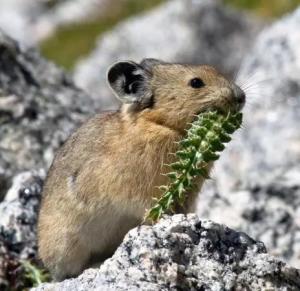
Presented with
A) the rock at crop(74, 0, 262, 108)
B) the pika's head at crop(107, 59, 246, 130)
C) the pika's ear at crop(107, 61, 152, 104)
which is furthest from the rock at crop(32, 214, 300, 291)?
the rock at crop(74, 0, 262, 108)

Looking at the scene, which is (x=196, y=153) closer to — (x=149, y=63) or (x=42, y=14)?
(x=149, y=63)

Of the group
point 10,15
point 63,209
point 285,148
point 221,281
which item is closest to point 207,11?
point 10,15

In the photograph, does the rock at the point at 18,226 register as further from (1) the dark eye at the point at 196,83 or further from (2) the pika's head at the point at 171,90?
(1) the dark eye at the point at 196,83

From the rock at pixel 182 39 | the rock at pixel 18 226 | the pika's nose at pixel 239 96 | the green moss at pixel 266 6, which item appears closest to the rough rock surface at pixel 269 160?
the pika's nose at pixel 239 96

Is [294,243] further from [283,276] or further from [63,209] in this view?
[283,276]

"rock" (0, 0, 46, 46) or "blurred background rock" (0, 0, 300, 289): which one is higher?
"rock" (0, 0, 46, 46)

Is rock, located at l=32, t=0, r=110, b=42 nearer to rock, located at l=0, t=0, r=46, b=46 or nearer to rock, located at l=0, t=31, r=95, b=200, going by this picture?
rock, located at l=0, t=0, r=46, b=46
